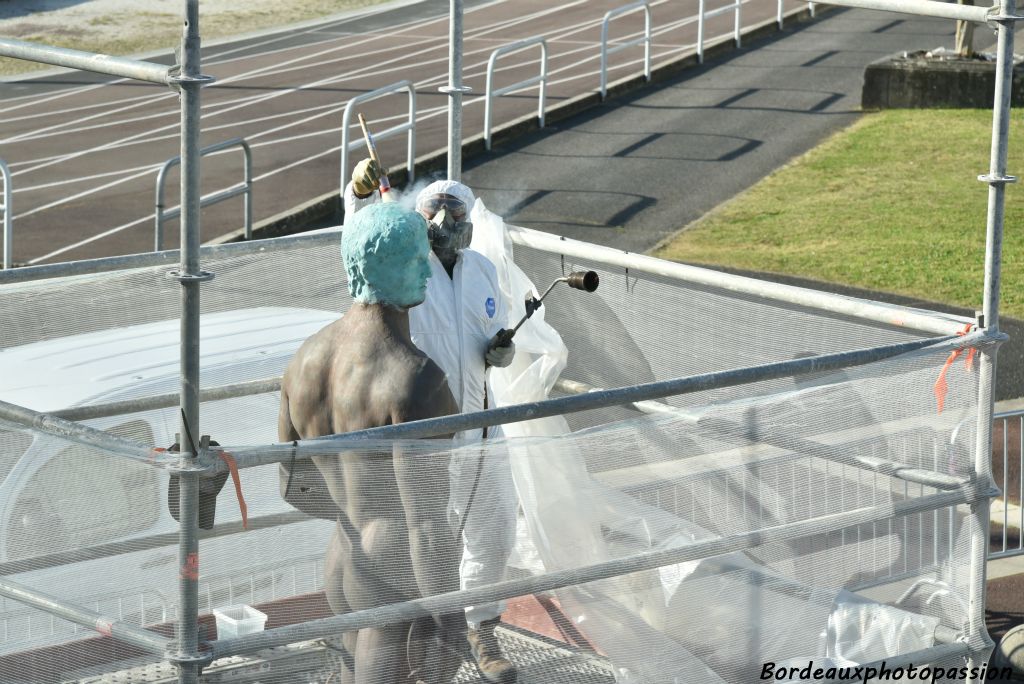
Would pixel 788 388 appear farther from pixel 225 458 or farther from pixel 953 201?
pixel 953 201

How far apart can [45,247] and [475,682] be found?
38.3 ft

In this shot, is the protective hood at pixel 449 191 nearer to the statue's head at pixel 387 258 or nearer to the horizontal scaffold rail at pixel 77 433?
the statue's head at pixel 387 258

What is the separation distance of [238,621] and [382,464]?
1.80ft

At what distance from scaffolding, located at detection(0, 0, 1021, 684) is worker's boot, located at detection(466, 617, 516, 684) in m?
0.22

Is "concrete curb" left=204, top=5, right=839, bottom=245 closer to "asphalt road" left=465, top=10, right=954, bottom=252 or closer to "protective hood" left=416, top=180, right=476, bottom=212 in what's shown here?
"asphalt road" left=465, top=10, right=954, bottom=252

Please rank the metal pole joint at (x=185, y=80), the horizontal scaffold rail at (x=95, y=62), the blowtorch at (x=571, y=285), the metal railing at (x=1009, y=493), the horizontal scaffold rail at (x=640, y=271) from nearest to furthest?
the metal pole joint at (x=185, y=80)
the horizontal scaffold rail at (x=95, y=62)
the blowtorch at (x=571, y=285)
the horizontal scaffold rail at (x=640, y=271)
the metal railing at (x=1009, y=493)

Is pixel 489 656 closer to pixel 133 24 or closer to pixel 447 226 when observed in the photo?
pixel 447 226

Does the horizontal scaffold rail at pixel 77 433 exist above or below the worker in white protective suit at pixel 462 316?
above

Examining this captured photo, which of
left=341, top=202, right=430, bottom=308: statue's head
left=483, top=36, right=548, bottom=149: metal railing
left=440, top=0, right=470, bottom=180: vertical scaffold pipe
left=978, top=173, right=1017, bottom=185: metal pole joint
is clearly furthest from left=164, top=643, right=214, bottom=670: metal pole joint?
left=483, top=36, right=548, bottom=149: metal railing

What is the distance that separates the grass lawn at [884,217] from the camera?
41.7 feet

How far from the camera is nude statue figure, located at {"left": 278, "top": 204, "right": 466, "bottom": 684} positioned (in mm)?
3516

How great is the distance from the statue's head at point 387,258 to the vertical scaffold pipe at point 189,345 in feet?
2.93

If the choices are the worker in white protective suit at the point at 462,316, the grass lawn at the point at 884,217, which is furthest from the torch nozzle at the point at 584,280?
the grass lawn at the point at 884,217

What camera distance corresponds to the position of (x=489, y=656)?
3980 millimetres
